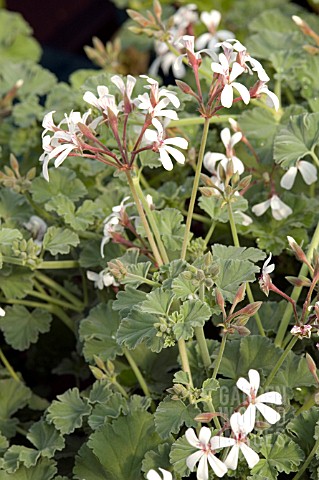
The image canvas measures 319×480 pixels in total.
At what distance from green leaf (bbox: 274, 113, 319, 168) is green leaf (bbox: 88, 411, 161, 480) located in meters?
0.41

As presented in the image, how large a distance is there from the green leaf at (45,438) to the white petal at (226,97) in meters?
0.49

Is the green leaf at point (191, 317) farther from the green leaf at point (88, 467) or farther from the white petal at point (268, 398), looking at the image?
the green leaf at point (88, 467)

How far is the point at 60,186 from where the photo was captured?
4.42 ft

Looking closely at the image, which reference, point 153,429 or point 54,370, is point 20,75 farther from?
point 153,429

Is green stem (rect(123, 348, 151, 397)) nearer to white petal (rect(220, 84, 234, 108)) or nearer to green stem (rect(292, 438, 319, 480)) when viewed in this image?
green stem (rect(292, 438, 319, 480))

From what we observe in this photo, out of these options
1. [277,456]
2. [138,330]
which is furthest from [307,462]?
[138,330]

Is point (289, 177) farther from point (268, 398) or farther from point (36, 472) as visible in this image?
point (36, 472)

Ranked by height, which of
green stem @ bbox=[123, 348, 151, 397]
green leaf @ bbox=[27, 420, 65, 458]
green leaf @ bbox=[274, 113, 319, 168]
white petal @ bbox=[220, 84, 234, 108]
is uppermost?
white petal @ bbox=[220, 84, 234, 108]

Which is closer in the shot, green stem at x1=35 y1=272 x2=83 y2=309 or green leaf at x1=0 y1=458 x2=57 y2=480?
green leaf at x1=0 y1=458 x2=57 y2=480

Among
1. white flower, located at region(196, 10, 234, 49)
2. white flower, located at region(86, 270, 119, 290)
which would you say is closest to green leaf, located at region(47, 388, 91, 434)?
white flower, located at region(86, 270, 119, 290)

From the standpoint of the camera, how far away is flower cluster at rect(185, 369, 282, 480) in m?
0.87

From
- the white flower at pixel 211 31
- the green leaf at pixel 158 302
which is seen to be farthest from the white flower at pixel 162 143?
the white flower at pixel 211 31

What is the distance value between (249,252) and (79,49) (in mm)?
1972

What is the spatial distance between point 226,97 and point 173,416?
379 millimetres
